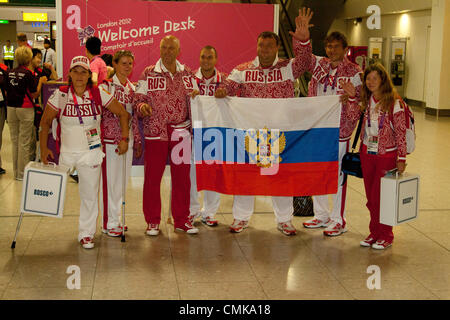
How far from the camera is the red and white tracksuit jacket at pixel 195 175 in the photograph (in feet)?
18.4

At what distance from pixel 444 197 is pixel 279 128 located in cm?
277

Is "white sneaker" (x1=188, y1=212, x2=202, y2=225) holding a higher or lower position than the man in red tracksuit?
lower

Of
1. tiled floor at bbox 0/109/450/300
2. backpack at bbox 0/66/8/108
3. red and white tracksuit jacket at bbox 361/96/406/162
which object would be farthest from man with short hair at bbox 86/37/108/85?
red and white tracksuit jacket at bbox 361/96/406/162

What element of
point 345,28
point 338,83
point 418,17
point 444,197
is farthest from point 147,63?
point 345,28

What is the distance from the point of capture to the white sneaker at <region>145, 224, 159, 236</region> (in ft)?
18.0

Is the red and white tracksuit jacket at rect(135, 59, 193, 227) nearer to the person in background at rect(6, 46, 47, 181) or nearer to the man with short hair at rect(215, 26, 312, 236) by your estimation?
the man with short hair at rect(215, 26, 312, 236)

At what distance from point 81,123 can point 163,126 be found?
0.79 m

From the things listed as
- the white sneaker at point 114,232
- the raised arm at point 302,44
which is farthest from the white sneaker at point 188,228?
the raised arm at point 302,44

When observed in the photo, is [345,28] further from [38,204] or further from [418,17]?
[38,204]

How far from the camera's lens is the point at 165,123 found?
5375 millimetres

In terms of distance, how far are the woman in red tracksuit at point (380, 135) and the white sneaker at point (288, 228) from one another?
753 millimetres

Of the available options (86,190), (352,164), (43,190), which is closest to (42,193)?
(43,190)

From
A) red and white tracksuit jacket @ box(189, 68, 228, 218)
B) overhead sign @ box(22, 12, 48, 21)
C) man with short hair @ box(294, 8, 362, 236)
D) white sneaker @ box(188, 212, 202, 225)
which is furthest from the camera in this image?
overhead sign @ box(22, 12, 48, 21)

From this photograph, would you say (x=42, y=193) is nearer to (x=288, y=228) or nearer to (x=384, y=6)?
(x=288, y=228)
